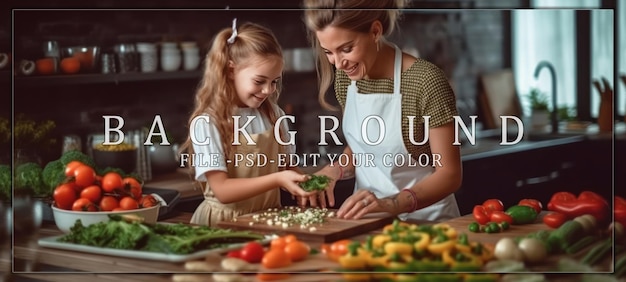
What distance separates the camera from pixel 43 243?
6.88 ft

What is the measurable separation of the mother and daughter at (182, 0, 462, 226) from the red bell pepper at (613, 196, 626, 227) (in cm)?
39

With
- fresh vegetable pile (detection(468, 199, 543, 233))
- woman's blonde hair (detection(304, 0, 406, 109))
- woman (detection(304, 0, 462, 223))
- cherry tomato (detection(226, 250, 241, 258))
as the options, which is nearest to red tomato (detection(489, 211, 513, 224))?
fresh vegetable pile (detection(468, 199, 543, 233))

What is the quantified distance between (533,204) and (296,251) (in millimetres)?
597

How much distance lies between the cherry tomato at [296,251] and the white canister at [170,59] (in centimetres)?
68

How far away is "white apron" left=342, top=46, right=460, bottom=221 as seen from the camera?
2.18 metres

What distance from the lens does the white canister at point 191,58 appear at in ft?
7.53

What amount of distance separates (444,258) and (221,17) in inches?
29.5

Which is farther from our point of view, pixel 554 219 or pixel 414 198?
pixel 414 198

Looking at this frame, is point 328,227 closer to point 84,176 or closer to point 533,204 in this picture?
point 533,204

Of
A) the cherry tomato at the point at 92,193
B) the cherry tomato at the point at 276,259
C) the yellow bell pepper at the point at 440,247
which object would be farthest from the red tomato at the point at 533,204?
the cherry tomato at the point at 92,193

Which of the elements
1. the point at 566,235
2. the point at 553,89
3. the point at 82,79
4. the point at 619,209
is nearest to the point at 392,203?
the point at 566,235

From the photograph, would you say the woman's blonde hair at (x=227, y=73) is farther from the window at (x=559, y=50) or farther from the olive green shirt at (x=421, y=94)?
the window at (x=559, y=50)

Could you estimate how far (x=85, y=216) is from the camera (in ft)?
6.89

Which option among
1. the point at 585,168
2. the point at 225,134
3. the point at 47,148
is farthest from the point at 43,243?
the point at 585,168
